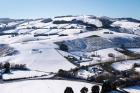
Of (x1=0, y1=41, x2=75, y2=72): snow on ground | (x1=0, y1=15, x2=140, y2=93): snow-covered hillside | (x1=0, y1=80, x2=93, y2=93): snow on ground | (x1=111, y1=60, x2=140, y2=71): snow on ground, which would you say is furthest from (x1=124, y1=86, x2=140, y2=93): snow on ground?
(x1=0, y1=41, x2=75, y2=72): snow on ground

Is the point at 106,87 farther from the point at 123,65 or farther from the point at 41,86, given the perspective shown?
the point at 123,65

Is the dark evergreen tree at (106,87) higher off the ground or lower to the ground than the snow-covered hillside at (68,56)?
higher

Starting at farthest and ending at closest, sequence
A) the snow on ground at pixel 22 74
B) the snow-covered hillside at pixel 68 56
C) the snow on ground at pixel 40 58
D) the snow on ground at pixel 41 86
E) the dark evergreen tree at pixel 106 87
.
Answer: the snow on ground at pixel 40 58
the snow on ground at pixel 22 74
the snow-covered hillside at pixel 68 56
the snow on ground at pixel 41 86
the dark evergreen tree at pixel 106 87

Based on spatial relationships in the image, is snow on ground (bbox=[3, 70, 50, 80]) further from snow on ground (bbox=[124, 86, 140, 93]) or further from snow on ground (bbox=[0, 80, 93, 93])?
snow on ground (bbox=[124, 86, 140, 93])

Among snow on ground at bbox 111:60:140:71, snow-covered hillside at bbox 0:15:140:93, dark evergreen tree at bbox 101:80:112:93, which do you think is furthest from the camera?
snow on ground at bbox 111:60:140:71

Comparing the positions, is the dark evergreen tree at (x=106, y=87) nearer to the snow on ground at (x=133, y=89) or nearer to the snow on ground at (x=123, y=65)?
the snow on ground at (x=133, y=89)

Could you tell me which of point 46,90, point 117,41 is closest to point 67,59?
point 46,90

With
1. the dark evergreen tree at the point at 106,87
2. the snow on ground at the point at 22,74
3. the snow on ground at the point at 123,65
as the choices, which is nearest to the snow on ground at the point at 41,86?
the dark evergreen tree at the point at 106,87

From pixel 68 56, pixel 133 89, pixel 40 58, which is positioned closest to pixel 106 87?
pixel 133 89
